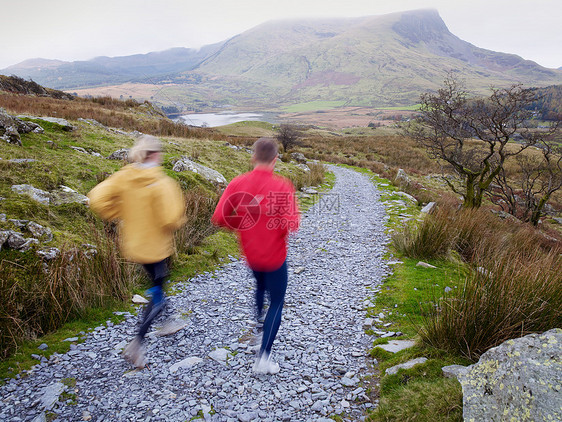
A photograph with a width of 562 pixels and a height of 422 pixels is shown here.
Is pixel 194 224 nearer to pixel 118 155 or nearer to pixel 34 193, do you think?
pixel 34 193

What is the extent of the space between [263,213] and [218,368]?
2041 millimetres

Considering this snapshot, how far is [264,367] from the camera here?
3.34 metres

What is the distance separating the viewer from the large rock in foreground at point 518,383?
1.87 meters

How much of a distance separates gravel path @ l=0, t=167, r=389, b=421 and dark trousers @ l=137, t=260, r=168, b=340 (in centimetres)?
47

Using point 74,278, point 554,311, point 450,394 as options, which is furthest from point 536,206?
point 74,278

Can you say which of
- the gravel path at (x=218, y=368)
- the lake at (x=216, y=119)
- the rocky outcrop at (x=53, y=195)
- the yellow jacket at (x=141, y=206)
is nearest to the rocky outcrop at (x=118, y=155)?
the rocky outcrop at (x=53, y=195)

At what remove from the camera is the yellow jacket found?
318 centimetres

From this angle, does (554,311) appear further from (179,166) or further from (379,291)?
(179,166)

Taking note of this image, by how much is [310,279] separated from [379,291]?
1.43 metres

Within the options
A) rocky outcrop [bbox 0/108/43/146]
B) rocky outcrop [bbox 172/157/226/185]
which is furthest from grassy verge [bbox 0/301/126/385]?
rocky outcrop [bbox 0/108/43/146]

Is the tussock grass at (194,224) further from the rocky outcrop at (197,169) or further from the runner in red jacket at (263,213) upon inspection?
the runner in red jacket at (263,213)

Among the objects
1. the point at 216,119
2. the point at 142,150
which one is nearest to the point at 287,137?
the point at 142,150

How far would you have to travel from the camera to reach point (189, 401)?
2.90 m

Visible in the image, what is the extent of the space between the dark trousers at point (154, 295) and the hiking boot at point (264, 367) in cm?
139
